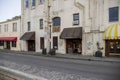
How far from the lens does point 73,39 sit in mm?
28453

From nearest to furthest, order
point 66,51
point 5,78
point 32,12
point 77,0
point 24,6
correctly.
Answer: point 5,78 < point 77,0 < point 66,51 < point 32,12 < point 24,6

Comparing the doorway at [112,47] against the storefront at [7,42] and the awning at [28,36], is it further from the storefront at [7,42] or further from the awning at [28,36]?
the storefront at [7,42]

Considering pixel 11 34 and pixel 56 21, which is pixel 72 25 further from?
pixel 11 34

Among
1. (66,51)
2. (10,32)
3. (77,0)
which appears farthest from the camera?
(10,32)

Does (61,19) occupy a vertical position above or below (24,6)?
below

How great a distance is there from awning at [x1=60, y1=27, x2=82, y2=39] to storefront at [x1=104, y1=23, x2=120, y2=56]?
380cm

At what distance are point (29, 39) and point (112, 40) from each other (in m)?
15.5

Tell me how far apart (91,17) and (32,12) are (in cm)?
1417

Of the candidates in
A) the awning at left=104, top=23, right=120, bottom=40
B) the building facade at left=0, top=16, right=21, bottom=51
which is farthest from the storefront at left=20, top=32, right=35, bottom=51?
the awning at left=104, top=23, right=120, bottom=40

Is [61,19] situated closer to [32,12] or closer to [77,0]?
[77,0]

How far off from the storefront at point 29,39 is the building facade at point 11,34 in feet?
9.28

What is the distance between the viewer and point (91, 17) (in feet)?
82.5

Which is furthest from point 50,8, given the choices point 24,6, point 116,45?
point 116,45

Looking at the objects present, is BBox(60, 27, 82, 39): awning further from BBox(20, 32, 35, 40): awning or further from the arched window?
BBox(20, 32, 35, 40): awning
